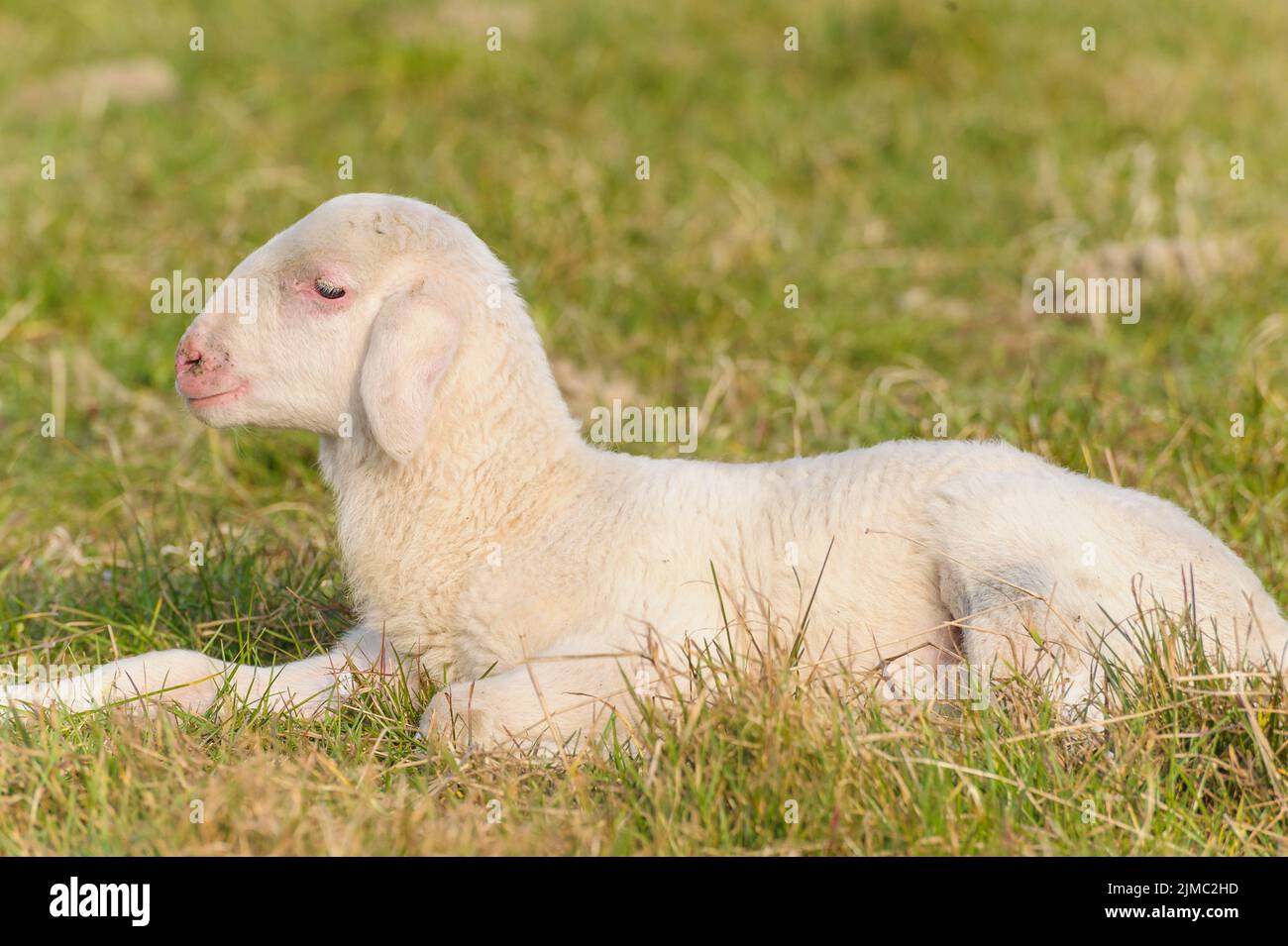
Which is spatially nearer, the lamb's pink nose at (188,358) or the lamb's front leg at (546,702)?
the lamb's front leg at (546,702)

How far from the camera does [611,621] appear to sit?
338cm

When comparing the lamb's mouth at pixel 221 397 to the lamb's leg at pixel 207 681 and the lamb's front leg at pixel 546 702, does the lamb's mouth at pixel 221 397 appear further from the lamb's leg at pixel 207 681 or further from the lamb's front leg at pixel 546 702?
the lamb's front leg at pixel 546 702

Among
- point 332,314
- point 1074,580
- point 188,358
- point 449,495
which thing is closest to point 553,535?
point 449,495

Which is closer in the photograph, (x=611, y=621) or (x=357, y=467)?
(x=611, y=621)

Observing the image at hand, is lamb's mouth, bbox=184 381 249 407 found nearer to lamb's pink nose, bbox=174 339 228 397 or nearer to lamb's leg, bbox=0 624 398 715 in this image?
lamb's pink nose, bbox=174 339 228 397

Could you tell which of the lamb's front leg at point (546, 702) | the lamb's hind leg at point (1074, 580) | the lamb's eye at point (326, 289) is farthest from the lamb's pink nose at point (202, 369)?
the lamb's hind leg at point (1074, 580)

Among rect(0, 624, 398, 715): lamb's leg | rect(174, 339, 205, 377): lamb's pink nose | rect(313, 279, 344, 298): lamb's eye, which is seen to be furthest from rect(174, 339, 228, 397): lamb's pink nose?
rect(0, 624, 398, 715): lamb's leg

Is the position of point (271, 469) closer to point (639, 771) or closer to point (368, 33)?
point (639, 771)

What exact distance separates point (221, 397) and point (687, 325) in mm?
3156

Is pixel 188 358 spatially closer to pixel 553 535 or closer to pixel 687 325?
pixel 553 535

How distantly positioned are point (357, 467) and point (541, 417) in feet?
1.42

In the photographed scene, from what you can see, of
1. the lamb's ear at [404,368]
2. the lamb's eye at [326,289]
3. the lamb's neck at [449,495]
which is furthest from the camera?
the lamb's neck at [449,495]

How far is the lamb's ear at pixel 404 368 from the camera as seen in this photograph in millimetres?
3334

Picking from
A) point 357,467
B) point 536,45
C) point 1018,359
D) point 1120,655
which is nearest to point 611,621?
point 357,467
